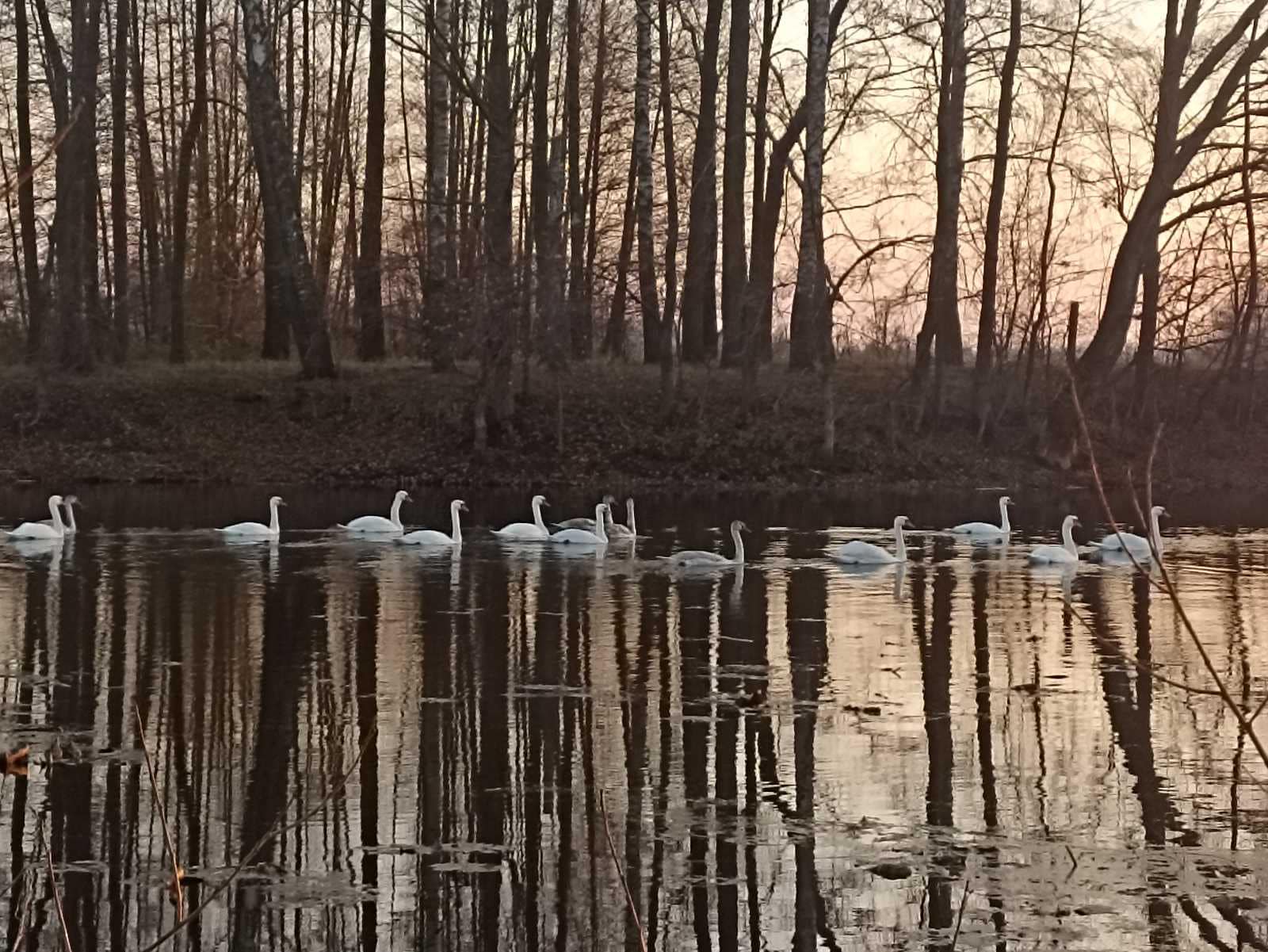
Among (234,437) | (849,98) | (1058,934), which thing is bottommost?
(1058,934)

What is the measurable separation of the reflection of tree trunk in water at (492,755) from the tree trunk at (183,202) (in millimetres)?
22317

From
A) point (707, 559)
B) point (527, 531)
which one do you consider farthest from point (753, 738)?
point (527, 531)

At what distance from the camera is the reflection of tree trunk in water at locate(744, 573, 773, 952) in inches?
315

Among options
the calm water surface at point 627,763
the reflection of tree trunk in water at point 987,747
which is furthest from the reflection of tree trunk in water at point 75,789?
the reflection of tree trunk in water at point 987,747

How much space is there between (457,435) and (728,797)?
2557cm

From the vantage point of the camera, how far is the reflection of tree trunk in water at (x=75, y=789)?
25.5ft

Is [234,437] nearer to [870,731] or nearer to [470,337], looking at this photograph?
[470,337]

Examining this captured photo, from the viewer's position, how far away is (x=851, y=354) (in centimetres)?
4669

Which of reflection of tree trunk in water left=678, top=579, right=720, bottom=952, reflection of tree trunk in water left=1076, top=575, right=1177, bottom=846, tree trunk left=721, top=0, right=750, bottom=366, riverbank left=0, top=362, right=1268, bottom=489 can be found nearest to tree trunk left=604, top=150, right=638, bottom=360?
tree trunk left=721, top=0, right=750, bottom=366

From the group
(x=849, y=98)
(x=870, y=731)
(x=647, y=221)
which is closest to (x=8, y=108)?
(x=647, y=221)

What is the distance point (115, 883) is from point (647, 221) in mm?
29065

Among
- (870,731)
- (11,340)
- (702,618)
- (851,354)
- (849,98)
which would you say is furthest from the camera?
(851,354)

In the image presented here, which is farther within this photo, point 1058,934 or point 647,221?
point 647,221

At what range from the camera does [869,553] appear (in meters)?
22.3
